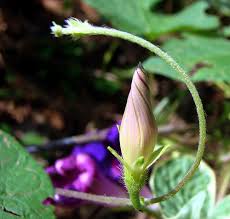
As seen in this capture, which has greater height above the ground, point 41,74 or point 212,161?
point 212,161

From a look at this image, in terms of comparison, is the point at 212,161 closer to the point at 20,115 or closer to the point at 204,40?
the point at 204,40

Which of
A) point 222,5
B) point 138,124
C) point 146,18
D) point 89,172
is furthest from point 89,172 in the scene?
point 222,5

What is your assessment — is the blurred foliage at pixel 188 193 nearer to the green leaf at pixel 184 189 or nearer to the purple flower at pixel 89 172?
the green leaf at pixel 184 189

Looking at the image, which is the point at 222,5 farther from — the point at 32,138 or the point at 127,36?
the point at 127,36

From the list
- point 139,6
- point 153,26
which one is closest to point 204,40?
point 153,26

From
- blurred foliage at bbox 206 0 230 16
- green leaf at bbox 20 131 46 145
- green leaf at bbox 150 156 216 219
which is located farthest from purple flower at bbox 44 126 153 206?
blurred foliage at bbox 206 0 230 16

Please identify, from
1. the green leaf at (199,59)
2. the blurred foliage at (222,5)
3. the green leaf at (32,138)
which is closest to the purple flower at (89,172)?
the green leaf at (199,59)

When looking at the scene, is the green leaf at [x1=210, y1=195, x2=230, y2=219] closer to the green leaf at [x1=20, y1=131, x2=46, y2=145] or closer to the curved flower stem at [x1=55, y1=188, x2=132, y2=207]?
the curved flower stem at [x1=55, y1=188, x2=132, y2=207]
